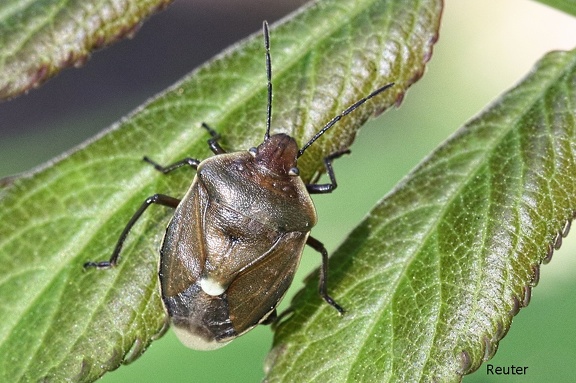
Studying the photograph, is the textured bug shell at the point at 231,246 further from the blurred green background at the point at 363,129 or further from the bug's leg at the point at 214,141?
the blurred green background at the point at 363,129

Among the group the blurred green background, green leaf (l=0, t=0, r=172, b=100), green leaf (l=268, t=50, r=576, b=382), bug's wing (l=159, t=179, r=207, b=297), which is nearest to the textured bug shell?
bug's wing (l=159, t=179, r=207, b=297)

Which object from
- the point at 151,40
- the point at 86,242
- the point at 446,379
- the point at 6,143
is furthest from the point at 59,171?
the point at 151,40

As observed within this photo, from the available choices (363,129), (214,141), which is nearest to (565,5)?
(214,141)

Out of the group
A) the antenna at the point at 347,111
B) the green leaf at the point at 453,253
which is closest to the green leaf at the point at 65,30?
the antenna at the point at 347,111

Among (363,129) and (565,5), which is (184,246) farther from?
(363,129)

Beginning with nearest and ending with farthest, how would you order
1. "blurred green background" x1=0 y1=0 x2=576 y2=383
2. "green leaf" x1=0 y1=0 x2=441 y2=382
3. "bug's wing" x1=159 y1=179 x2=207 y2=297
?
1. "green leaf" x1=0 y1=0 x2=441 y2=382
2. "bug's wing" x1=159 y1=179 x2=207 y2=297
3. "blurred green background" x1=0 y1=0 x2=576 y2=383

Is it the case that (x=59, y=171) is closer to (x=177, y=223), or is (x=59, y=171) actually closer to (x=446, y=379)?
(x=177, y=223)

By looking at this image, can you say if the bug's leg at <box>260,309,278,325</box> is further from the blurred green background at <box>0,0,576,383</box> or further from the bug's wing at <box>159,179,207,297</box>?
the blurred green background at <box>0,0,576,383</box>
